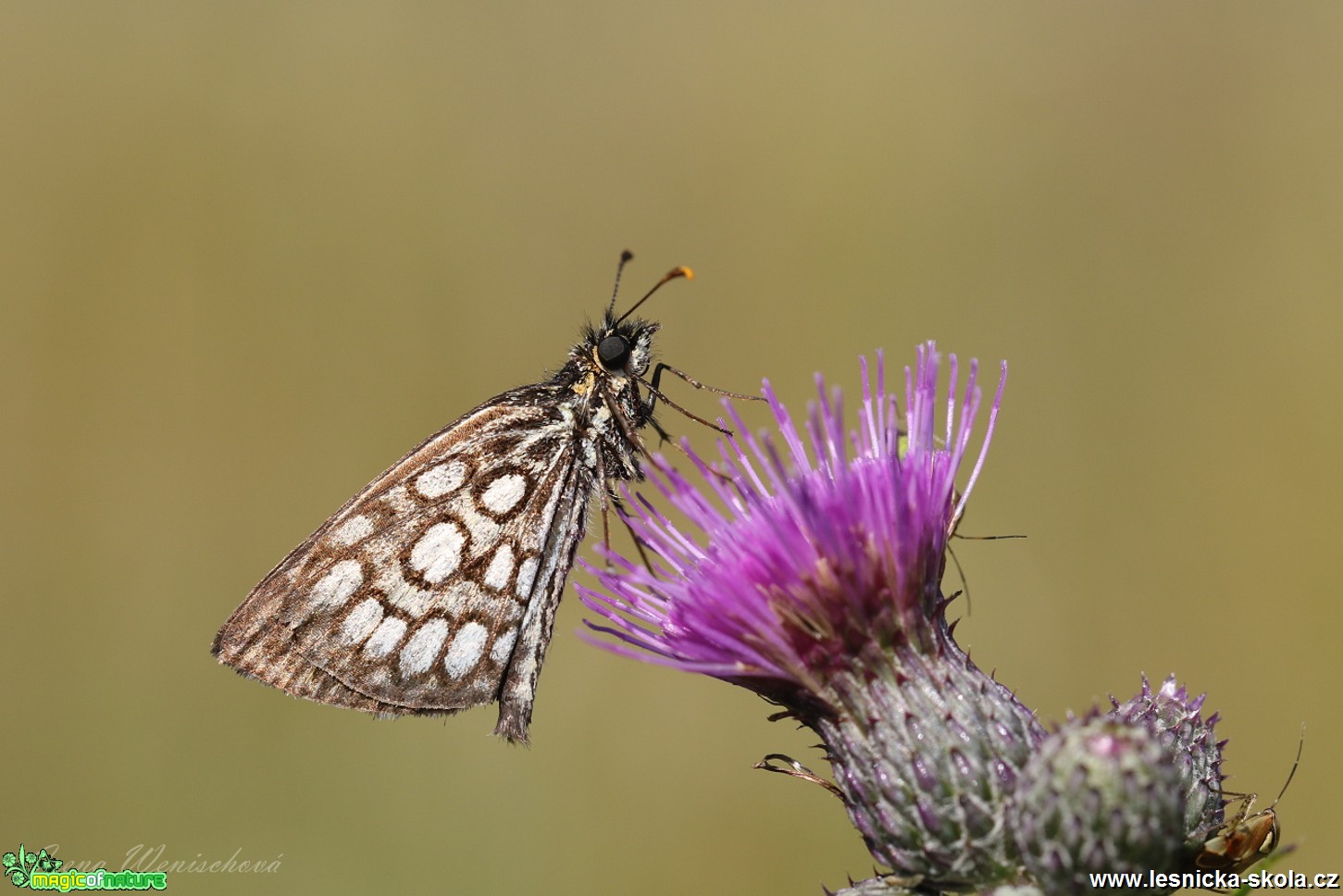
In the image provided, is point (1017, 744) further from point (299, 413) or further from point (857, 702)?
point (299, 413)

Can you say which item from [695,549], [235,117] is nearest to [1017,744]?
[695,549]

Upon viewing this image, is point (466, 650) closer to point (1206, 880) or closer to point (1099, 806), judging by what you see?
point (1099, 806)

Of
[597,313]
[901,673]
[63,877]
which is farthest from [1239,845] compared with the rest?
[597,313]

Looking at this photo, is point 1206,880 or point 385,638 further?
point 385,638

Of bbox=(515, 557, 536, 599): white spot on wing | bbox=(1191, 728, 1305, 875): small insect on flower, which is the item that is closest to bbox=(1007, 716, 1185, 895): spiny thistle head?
bbox=(1191, 728, 1305, 875): small insect on flower

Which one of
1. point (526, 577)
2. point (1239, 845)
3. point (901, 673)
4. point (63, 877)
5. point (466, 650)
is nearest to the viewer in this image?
point (1239, 845)

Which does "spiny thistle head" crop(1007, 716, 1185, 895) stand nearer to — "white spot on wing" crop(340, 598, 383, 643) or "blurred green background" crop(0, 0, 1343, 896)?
"white spot on wing" crop(340, 598, 383, 643)

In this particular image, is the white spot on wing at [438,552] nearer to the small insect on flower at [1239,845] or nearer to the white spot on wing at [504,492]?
the white spot on wing at [504,492]
